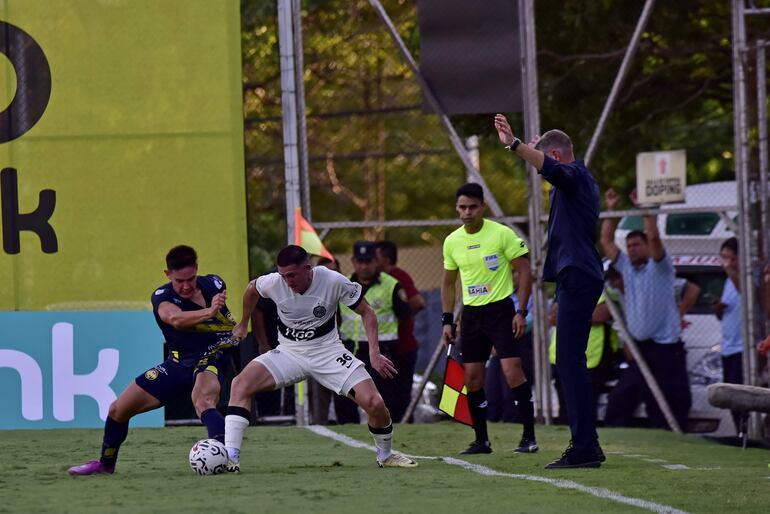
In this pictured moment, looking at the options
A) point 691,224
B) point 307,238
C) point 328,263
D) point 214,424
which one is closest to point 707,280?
point 691,224

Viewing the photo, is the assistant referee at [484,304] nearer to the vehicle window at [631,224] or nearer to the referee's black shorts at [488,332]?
the referee's black shorts at [488,332]

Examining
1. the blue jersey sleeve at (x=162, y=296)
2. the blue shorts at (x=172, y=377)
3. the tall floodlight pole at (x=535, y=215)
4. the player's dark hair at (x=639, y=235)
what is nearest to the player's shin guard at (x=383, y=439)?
the blue shorts at (x=172, y=377)

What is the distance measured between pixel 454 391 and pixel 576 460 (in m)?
2.21

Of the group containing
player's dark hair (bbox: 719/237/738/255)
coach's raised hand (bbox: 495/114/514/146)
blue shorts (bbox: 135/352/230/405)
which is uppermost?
coach's raised hand (bbox: 495/114/514/146)

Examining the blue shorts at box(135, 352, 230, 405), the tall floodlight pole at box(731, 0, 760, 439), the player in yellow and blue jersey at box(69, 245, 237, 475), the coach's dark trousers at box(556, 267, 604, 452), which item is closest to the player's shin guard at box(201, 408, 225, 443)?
the player in yellow and blue jersey at box(69, 245, 237, 475)

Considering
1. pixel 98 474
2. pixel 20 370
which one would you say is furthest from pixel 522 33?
pixel 98 474

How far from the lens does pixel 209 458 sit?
9.80 metres

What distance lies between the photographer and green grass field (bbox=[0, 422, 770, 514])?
312 inches

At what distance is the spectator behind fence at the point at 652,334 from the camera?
15.1m

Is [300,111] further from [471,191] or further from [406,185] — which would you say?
[406,185]

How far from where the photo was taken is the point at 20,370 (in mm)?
14375

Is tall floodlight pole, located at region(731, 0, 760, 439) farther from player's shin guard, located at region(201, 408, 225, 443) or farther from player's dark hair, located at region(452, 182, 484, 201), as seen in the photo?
player's shin guard, located at region(201, 408, 225, 443)

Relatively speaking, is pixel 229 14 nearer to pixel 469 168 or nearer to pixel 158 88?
pixel 158 88

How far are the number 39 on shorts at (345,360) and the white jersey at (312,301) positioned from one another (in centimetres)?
16
